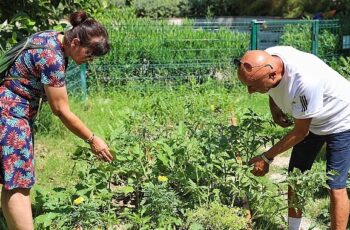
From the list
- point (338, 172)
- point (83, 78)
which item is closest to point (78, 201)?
point (338, 172)

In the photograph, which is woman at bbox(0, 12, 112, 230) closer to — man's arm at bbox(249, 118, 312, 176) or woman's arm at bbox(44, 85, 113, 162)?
woman's arm at bbox(44, 85, 113, 162)

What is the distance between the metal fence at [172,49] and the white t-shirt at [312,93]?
4.62 metres

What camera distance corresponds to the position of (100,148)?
9.73 feet

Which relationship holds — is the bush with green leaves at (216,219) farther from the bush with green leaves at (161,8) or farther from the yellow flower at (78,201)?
the bush with green leaves at (161,8)

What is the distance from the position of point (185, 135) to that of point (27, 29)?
5.45 feet

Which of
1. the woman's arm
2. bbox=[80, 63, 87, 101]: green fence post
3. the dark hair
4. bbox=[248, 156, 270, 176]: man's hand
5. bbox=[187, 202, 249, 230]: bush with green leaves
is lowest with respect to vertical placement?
bbox=[80, 63, 87, 101]: green fence post

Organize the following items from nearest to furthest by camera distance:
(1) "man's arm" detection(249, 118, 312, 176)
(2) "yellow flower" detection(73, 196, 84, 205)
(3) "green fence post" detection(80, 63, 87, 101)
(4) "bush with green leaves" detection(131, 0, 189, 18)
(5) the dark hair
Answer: (5) the dark hair, (1) "man's arm" detection(249, 118, 312, 176), (2) "yellow flower" detection(73, 196, 84, 205), (3) "green fence post" detection(80, 63, 87, 101), (4) "bush with green leaves" detection(131, 0, 189, 18)

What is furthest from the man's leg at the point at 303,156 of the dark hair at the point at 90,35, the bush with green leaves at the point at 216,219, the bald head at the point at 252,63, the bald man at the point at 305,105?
the dark hair at the point at 90,35

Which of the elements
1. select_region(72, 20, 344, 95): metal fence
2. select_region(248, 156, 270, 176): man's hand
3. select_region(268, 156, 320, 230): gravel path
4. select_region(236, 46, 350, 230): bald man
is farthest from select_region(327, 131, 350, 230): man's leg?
select_region(72, 20, 344, 95): metal fence

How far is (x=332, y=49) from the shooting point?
807 centimetres

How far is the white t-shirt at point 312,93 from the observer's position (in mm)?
2812

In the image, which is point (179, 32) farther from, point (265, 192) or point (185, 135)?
point (265, 192)

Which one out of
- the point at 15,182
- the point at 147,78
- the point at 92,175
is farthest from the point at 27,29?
the point at 147,78

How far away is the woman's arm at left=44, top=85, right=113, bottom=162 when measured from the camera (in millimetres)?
2754
